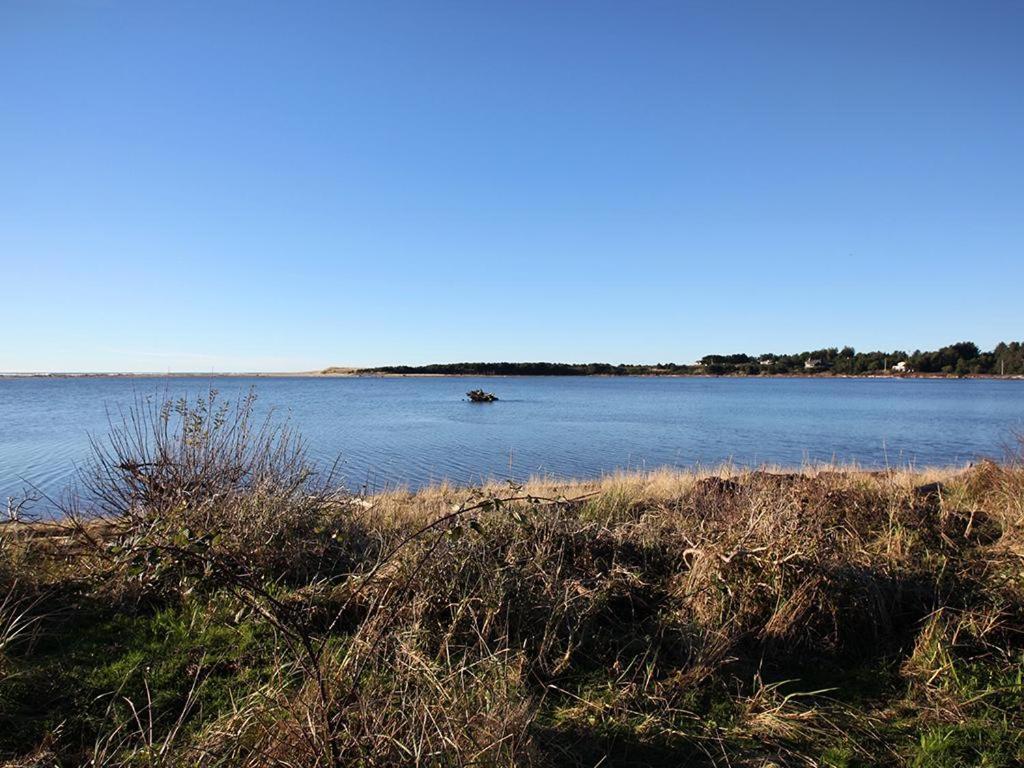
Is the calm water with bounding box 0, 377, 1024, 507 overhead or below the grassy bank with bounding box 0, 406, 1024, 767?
below

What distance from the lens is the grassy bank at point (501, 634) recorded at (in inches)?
147

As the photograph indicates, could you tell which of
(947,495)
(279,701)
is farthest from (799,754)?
(947,495)

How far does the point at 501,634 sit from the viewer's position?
510cm

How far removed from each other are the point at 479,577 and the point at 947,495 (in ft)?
28.0

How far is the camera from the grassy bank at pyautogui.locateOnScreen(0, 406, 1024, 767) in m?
3.73

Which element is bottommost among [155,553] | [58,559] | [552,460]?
[552,460]

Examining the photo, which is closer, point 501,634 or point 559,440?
point 501,634

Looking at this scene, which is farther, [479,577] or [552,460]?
[552,460]

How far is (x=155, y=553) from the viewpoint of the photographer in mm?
3904

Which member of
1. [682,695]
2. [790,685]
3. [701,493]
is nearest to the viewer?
[682,695]

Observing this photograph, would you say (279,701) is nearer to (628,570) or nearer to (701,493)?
(628,570)

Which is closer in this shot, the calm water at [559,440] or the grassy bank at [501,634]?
the grassy bank at [501,634]

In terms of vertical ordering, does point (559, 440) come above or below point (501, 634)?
below

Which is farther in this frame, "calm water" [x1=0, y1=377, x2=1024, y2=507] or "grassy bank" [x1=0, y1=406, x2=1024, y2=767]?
"calm water" [x1=0, y1=377, x2=1024, y2=507]
